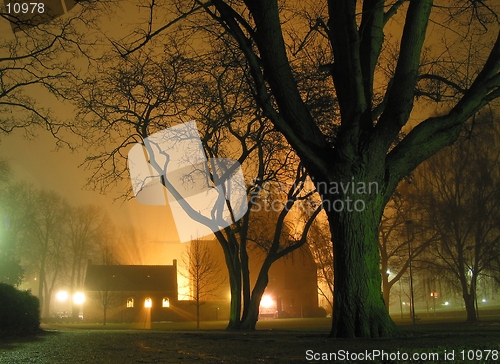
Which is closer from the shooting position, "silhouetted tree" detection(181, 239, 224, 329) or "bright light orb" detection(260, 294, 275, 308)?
"silhouetted tree" detection(181, 239, 224, 329)

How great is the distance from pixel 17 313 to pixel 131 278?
220 feet

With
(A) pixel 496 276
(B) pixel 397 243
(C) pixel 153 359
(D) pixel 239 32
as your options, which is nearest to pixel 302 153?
(D) pixel 239 32

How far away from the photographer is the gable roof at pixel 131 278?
8156cm

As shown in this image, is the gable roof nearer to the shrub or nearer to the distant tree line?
the distant tree line

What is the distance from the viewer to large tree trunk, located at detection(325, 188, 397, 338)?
432 inches

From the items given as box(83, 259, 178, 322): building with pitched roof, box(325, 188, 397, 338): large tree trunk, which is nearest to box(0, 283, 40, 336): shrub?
box(325, 188, 397, 338): large tree trunk

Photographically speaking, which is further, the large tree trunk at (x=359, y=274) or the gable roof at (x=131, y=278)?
the gable roof at (x=131, y=278)

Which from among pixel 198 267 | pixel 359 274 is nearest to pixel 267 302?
pixel 198 267

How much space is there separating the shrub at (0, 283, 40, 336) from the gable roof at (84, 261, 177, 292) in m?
62.0

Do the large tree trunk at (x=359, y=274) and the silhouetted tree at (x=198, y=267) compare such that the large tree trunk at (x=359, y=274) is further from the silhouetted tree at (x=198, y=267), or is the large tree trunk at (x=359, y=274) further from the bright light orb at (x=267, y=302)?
the bright light orb at (x=267, y=302)

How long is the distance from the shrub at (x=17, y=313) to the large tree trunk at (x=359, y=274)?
1143 centimetres

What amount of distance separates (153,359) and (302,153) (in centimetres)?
455

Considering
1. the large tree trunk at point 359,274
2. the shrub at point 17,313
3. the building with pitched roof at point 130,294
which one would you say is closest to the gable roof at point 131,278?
the building with pitched roof at point 130,294

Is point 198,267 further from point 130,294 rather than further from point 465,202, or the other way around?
point 130,294
